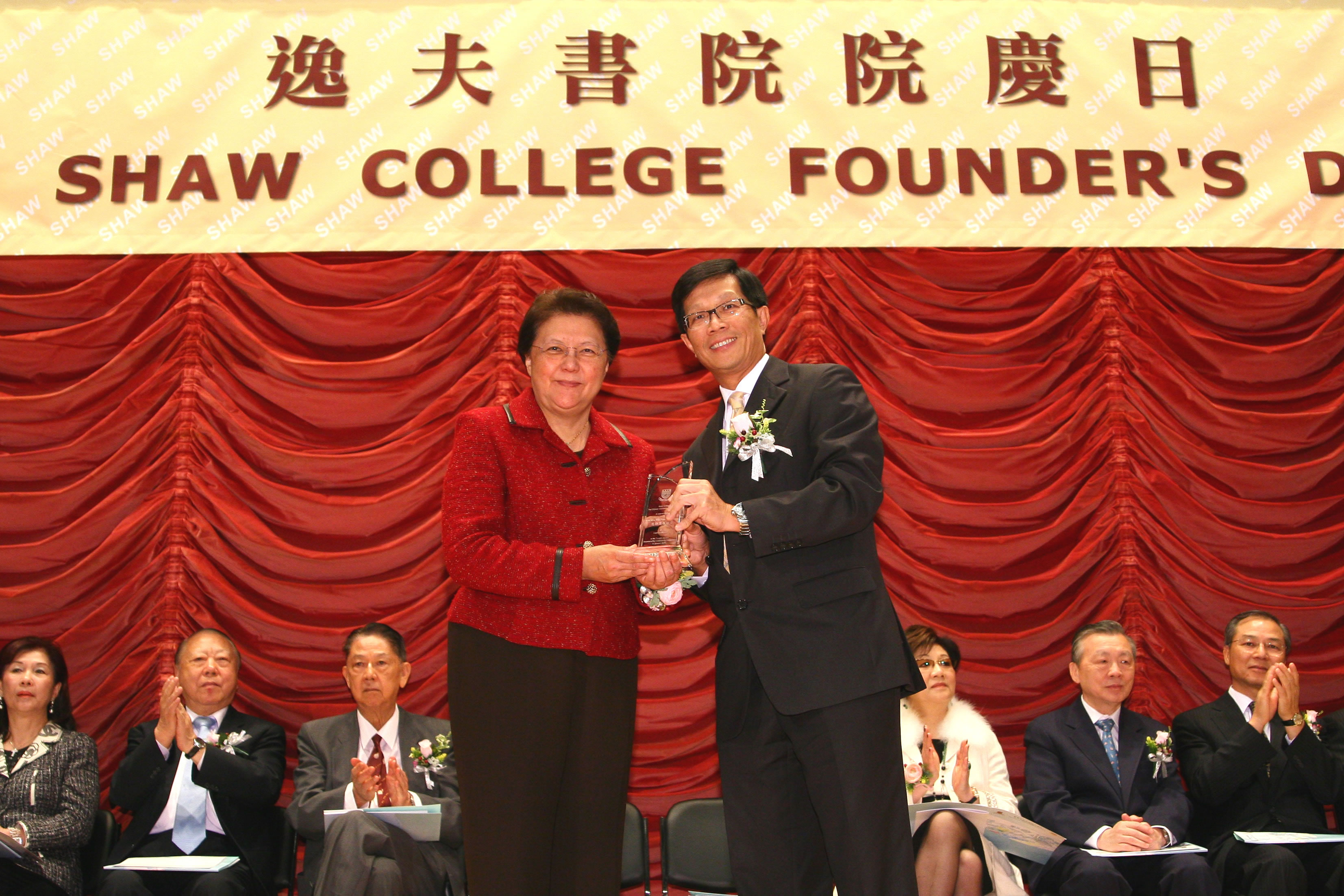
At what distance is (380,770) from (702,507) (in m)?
2.30

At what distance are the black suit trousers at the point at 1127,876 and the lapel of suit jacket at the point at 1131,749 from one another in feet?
0.92

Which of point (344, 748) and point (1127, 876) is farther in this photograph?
point (344, 748)

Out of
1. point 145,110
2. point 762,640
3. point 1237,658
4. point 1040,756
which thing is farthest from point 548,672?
point 145,110

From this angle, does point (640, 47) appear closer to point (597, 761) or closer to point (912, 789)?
point (912, 789)

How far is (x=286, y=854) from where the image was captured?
3.98 meters

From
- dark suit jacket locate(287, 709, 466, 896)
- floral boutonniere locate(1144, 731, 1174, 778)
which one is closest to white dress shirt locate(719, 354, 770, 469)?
dark suit jacket locate(287, 709, 466, 896)

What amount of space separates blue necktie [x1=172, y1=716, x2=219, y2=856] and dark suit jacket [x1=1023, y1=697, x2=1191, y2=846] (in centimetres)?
302

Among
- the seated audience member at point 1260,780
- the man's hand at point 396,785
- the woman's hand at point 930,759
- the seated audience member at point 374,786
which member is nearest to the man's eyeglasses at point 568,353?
the seated audience member at point 374,786

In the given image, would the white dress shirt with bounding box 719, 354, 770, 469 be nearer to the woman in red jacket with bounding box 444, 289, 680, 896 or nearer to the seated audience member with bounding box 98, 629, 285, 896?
the woman in red jacket with bounding box 444, 289, 680, 896

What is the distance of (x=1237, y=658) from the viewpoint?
4219 millimetres

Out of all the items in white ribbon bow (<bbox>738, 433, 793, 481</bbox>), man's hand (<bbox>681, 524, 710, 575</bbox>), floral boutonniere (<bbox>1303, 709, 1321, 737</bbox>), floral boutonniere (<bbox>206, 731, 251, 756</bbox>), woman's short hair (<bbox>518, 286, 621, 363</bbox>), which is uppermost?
woman's short hair (<bbox>518, 286, 621, 363</bbox>)

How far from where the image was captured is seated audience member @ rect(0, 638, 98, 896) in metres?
3.62

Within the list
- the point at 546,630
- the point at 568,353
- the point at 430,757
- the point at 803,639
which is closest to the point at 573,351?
the point at 568,353

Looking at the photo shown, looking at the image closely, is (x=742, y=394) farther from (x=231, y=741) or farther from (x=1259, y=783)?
(x=1259, y=783)
